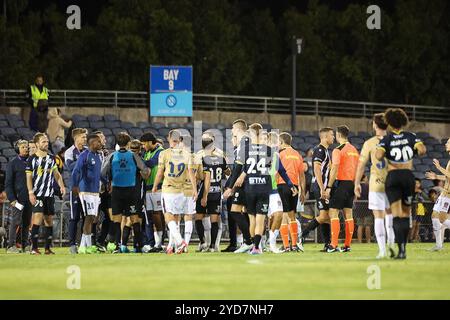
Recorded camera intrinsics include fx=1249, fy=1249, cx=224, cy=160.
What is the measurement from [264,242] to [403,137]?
7.13 metres

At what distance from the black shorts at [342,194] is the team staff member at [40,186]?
199 inches

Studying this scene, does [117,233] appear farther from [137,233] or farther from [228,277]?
[228,277]

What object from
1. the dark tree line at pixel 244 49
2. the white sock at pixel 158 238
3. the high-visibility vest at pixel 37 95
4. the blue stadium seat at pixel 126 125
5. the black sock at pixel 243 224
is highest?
the dark tree line at pixel 244 49

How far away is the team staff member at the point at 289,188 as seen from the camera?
22250mm

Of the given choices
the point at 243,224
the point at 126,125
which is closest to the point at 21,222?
the point at 243,224

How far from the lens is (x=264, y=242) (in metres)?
24.5

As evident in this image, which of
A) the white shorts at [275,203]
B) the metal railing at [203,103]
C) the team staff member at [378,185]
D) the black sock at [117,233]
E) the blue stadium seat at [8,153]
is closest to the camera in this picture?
the team staff member at [378,185]

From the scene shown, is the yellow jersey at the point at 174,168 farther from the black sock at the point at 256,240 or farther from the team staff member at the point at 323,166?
the team staff member at the point at 323,166

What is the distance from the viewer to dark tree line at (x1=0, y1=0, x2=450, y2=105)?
56.6 meters

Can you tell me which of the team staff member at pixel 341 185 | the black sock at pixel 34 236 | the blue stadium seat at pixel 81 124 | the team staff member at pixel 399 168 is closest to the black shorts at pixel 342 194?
the team staff member at pixel 341 185

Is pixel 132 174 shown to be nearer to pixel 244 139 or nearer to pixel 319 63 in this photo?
pixel 244 139

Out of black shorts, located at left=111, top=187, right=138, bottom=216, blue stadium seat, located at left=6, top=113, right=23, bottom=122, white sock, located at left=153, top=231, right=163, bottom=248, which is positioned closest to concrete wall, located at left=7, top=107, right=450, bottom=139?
blue stadium seat, located at left=6, top=113, right=23, bottom=122

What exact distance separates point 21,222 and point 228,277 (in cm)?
1028
